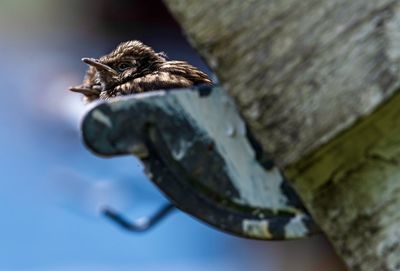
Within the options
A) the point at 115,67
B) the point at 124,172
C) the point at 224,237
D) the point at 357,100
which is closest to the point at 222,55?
the point at 357,100

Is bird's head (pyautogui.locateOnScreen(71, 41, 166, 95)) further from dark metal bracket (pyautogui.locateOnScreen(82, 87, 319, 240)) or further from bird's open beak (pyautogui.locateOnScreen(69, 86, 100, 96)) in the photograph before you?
dark metal bracket (pyautogui.locateOnScreen(82, 87, 319, 240))

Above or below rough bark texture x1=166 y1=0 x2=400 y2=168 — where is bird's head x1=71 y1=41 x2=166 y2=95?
above

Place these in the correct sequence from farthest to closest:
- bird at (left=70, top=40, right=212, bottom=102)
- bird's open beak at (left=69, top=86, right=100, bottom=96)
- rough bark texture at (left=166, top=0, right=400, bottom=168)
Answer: bird's open beak at (left=69, top=86, right=100, bottom=96), bird at (left=70, top=40, right=212, bottom=102), rough bark texture at (left=166, top=0, right=400, bottom=168)

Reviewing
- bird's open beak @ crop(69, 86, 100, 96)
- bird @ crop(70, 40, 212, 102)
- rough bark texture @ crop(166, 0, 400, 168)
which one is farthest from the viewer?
bird's open beak @ crop(69, 86, 100, 96)

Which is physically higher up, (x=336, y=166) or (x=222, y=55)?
(x=222, y=55)

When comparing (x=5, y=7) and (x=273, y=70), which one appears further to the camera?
(x=5, y=7)

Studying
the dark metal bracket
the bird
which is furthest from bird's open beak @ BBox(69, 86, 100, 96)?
the dark metal bracket

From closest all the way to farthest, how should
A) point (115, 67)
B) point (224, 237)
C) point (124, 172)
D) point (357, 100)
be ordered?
point (357, 100) → point (115, 67) → point (124, 172) → point (224, 237)

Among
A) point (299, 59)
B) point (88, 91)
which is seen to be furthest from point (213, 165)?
point (88, 91)

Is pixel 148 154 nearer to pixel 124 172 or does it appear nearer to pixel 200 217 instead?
pixel 200 217
